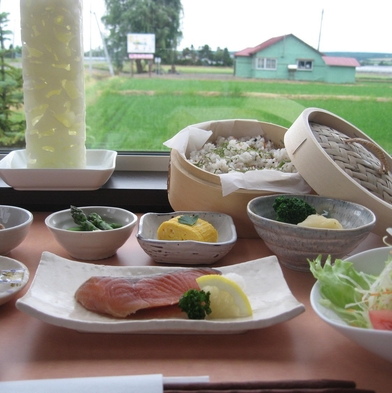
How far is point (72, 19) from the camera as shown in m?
1.51

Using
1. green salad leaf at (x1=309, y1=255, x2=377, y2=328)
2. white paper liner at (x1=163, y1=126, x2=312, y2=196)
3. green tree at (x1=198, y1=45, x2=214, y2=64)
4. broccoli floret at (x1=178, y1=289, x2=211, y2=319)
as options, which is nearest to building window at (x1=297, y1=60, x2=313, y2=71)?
green tree at (x1=198, y1=45, x2=214, y2=64)

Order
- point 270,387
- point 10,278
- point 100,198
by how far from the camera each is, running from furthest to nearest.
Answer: point 100,198, point 10,278, point 270,387

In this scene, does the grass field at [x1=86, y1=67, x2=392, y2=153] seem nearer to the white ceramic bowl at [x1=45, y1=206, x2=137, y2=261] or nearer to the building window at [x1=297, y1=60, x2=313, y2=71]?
the building window at [x1=297, y1=60, x2=313, y2=71]

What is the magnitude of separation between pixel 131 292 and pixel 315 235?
0.43m

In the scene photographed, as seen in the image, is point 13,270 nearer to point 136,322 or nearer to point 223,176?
point 136,322

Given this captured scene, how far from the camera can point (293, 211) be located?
1.22 m

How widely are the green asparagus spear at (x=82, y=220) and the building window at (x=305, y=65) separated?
1150mm

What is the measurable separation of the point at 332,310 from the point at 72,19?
1.14 metres

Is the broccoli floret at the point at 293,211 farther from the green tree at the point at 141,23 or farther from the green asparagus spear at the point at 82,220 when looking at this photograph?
the green tree at the point at 141,23

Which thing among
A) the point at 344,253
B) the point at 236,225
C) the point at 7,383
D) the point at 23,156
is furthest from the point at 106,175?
the point at 7,383

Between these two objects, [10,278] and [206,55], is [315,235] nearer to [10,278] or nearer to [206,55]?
[10,278]

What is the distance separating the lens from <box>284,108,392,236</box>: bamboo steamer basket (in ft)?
4.13

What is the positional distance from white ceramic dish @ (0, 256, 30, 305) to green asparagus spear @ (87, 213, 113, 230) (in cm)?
25

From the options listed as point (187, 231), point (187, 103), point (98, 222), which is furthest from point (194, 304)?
point (187, 103)
